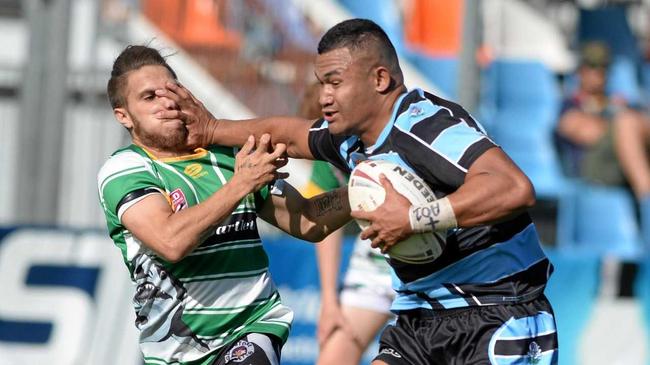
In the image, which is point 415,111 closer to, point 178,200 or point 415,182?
point 415,182

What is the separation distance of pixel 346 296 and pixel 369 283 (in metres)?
0.20

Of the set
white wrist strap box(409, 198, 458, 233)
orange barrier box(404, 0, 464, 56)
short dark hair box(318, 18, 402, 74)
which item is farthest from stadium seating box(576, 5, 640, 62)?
white wrist strap box(409, 198, 458, 233)

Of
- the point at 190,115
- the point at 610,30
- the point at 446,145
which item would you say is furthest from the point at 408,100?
the point at 610,30

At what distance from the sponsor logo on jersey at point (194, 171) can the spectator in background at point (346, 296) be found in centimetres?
→ 236

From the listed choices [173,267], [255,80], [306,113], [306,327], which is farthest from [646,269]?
[173,267]

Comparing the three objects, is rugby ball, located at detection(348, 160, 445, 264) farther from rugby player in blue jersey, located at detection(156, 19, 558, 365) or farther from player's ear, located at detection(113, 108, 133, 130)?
player's ear, located at detection(113, 108, 133, 130)

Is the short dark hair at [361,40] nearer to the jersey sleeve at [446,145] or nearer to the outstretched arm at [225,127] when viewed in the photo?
the jersey sleeve at [446,145]

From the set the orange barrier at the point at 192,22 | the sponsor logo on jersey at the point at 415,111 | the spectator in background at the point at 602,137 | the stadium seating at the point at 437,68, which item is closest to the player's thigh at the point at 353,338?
the sponsor logo on jersey at the point at 415,111

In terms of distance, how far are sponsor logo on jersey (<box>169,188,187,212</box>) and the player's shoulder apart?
0.43 feet

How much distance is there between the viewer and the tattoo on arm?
17.8 feet

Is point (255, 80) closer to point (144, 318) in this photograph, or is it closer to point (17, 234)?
point (17, 234)

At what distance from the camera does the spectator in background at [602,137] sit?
35.7 ft

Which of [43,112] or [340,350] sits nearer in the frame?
[340,350]

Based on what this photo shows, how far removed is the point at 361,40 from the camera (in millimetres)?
5098
